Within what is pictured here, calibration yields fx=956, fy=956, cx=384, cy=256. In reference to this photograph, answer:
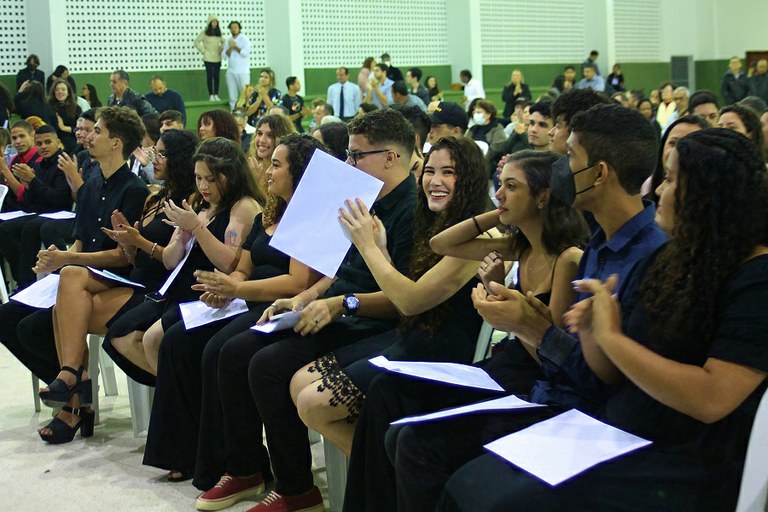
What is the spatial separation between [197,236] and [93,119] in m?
1.87

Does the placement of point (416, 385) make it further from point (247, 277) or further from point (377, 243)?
point (247, 277)

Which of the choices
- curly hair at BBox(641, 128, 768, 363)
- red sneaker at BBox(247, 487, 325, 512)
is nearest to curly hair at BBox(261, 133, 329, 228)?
red sneaker at BBox(247, 487, 325, 512)

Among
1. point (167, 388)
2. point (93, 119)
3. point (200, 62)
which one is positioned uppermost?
point (200, 62)

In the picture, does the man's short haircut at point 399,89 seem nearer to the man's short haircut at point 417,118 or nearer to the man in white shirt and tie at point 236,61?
the man in white shirt and tie at point 236,61

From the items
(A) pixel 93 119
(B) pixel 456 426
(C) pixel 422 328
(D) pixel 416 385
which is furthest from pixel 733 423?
(A) pixel 93 119

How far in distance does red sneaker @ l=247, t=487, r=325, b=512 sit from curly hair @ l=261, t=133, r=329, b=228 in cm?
109

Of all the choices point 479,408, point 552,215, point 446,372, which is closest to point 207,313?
point 446,372

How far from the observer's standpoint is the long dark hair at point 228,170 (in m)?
4.01

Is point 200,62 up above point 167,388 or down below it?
above

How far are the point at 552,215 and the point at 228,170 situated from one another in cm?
178

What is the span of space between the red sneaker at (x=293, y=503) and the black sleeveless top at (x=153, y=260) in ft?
4.87

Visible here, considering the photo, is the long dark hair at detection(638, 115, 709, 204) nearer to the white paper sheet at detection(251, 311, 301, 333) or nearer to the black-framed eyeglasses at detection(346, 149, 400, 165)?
the black-framed eyeglasses at detection(346, 149, 400, 165)

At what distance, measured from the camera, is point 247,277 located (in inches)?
152

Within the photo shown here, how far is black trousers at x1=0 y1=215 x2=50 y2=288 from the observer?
6.94 m
